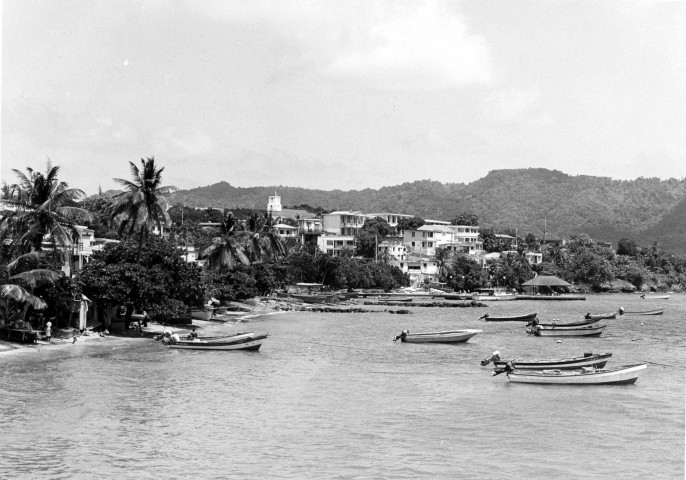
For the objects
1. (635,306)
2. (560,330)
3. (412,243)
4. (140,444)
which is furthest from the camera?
(412,243)

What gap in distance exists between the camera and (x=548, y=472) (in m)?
23.6

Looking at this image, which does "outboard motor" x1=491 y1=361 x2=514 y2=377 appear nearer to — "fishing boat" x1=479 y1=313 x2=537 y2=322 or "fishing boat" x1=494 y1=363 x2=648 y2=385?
"fishing boat" x1=494 y1=363 x2=648 y2=385

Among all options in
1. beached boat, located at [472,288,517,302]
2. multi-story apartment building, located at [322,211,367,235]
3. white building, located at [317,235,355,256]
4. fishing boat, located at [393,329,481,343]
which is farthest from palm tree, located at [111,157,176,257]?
multi-story apartment building, located at [322,211,367,235]

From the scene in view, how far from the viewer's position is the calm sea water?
78.4 ft

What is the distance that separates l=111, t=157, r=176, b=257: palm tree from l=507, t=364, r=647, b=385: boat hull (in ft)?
92.2

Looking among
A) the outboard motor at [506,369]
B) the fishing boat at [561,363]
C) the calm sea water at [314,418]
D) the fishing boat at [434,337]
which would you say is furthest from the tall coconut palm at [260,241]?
the outboard motor at [506,369]

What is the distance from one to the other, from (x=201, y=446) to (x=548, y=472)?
1059cm

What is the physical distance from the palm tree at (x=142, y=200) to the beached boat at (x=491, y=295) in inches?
3098

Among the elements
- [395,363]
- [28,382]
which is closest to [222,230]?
[395,363]

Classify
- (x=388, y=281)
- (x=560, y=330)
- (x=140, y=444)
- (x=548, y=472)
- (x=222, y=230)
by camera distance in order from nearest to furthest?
(x=548, y=472) < (x=140, y=444) < (x=560, y=330) < (x=222, y=230) < (x=388, y=281)

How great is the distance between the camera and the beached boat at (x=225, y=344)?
156 ft

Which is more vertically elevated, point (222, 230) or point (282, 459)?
point (222, 230)

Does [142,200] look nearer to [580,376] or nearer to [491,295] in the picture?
[580,376]

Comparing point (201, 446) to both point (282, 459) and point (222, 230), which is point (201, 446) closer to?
point (282, 459)
